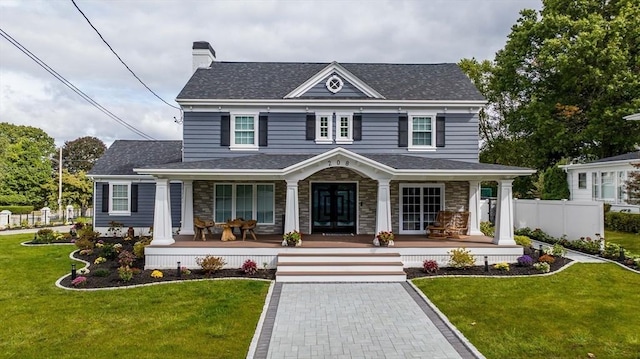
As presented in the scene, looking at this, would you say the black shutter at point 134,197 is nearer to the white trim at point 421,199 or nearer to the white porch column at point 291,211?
the white porch column at point 291,211

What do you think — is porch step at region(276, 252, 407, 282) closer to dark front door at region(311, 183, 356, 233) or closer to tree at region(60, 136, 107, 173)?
dark front door at region(311, 183, 356, 233)

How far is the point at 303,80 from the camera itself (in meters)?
18.3

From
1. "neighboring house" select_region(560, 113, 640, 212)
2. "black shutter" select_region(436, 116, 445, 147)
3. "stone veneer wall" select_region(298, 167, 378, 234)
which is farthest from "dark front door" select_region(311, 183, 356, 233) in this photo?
"neighboring house" select_region(560, 113, 640, 212)

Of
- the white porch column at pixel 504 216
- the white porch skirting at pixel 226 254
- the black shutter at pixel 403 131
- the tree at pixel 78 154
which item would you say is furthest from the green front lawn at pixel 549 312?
the tree at pixel 78 154

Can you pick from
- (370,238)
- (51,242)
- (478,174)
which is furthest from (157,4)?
(51,242)

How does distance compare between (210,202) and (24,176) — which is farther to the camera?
(24,176)

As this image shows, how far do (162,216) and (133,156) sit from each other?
1025cm

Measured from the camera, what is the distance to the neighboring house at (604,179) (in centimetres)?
2228

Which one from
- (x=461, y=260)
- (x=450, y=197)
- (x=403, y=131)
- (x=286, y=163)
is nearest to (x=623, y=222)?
(x=450, y=197)

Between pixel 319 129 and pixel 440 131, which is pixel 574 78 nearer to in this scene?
pixel 440 131

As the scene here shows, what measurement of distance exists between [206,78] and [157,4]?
599 cm

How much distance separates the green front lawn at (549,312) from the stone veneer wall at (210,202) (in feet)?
22.3

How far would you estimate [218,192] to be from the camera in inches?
653

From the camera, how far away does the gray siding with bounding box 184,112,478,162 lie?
16.5 meters
